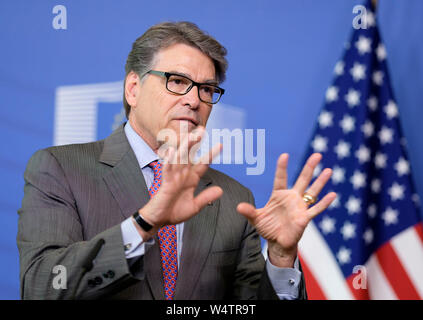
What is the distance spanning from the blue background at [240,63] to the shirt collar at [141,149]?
104 centimetres

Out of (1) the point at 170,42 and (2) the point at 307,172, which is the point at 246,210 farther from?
(1) the point at 170,42

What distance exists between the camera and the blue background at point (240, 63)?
2818 mm

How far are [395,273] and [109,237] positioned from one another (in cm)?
184

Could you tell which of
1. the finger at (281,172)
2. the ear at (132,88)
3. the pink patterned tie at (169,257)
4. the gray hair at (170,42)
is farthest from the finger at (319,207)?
the ear at (132,88)

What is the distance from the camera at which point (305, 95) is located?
2828 mm

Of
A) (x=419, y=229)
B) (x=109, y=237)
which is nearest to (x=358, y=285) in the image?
(x=419, y=229)

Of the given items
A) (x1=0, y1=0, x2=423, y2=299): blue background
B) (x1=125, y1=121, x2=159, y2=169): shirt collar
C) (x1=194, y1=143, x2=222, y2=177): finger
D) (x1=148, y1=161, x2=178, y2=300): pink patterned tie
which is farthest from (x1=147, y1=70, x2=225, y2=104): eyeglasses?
(x1=0, y1=0, x2=423, y2=299): blue background

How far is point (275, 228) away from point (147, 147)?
1.97 ft

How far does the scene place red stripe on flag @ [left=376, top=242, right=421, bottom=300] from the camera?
2502 millimetres

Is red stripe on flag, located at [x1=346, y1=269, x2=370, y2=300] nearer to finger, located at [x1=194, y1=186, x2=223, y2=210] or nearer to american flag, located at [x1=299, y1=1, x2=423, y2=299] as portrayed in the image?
american flag, located at [x1=299, y1=1, x2=423, y2=299]

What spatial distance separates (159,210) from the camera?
48.6 inches

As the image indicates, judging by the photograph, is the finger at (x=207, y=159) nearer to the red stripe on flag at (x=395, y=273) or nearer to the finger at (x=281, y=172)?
the finger at (x=281, y=172)
